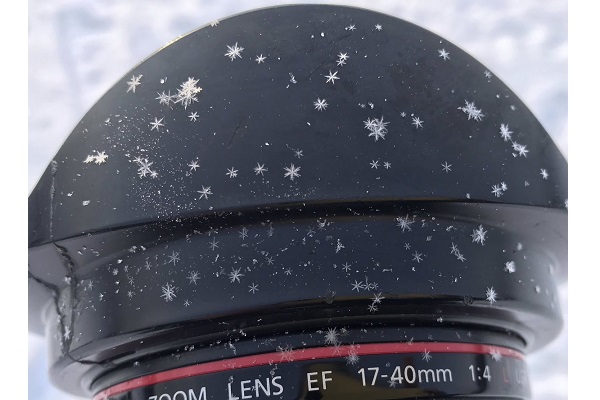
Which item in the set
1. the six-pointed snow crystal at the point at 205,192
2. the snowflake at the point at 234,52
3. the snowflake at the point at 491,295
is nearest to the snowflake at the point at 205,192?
the six-pointed snow crystal at the point at 205,192

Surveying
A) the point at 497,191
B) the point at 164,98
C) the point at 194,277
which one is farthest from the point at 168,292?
the point at 497,191

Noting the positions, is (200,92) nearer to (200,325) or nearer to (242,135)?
(242,135)

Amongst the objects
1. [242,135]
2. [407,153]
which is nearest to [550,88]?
[407,153]

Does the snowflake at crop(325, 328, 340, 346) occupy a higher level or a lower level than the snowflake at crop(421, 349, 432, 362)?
higher

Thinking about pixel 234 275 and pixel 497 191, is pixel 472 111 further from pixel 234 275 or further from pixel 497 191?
pixel 234 275

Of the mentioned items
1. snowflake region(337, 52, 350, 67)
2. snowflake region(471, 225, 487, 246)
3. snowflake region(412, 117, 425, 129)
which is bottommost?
snowflake region(471, 225, 487, 246)

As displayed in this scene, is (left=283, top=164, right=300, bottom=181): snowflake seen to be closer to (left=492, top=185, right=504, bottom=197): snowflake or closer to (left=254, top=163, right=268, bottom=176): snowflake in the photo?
(left=254, top=163, right=268, bottom=176): snowflake

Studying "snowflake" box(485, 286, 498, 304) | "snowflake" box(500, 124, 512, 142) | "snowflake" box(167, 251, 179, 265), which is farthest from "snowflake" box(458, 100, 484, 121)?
"snowflake" box(167, 251, 179, 265)
